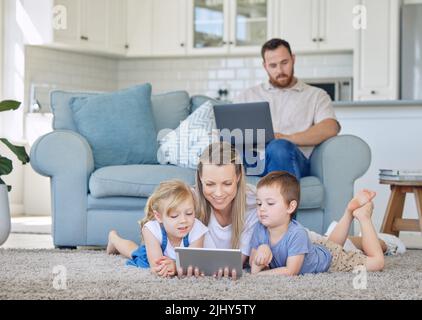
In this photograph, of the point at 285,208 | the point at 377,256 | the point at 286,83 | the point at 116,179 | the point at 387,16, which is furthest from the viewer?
the point at 387,16

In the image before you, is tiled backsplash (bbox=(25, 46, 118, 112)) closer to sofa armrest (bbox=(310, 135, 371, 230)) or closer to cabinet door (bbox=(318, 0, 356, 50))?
cabinet door (bbox=(318, 0, 356, 50))

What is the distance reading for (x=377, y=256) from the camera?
328 centimetres

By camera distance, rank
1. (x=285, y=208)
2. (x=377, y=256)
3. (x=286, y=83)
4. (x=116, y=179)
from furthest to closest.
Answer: (x=286, y=83), (x=116, y=179), (x=377, y=256), (x=285, y=208)

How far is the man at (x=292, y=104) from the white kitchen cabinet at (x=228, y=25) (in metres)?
2.81

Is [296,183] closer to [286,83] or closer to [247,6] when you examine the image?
[286,83]

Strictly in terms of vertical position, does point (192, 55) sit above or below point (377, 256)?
above

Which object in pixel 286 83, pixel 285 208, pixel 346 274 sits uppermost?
pixel 286 83

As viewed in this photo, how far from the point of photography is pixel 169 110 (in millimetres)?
4852

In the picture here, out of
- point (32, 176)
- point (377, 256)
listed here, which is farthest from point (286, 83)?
point (32, 176)

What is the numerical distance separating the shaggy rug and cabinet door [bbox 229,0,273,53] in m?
4.20

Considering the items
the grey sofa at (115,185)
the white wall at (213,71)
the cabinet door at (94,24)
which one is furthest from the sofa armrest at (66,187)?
the white wall at (213,71)

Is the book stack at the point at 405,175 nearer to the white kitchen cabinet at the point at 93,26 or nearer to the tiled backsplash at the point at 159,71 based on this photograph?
the tiled backsplash at the point at 159,71

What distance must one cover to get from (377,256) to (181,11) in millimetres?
4771

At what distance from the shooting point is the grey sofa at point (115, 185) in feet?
13.6
